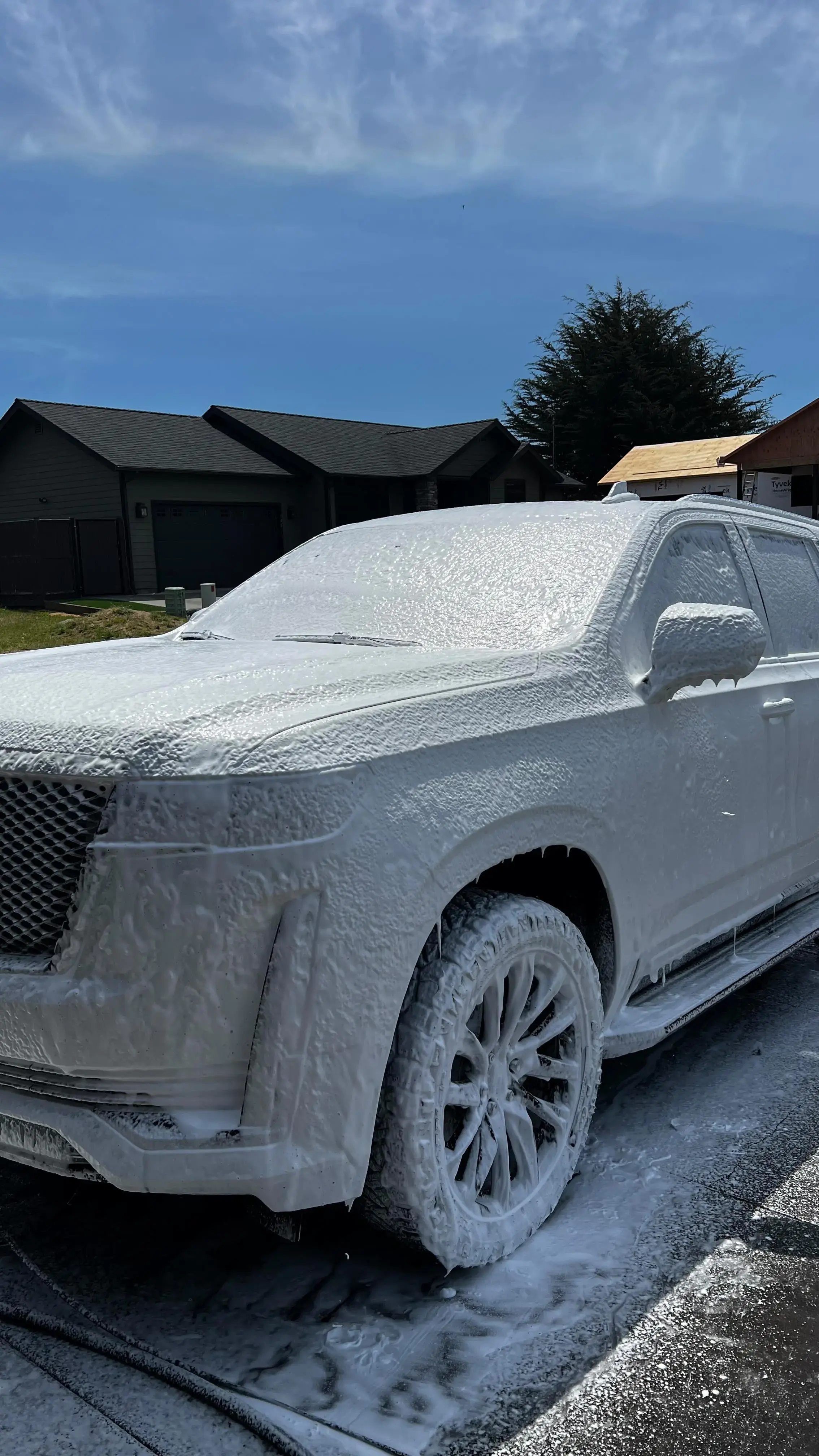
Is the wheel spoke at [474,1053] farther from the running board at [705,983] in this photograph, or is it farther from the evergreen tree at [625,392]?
the evergreen tree at [625,392]

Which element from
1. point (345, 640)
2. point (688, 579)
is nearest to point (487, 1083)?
point (345, 640)

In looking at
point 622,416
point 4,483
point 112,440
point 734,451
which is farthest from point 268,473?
point 622,416

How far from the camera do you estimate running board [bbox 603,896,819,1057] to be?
10.2 feet

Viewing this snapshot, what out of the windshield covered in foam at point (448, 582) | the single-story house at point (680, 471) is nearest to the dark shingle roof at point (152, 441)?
the single-story house at point (680, 471)

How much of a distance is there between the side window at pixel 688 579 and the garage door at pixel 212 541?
24129mm

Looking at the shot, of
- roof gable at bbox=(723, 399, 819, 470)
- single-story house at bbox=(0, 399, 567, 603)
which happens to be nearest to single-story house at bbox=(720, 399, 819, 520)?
roof gable at bbox=(723, 399, 819, 470)

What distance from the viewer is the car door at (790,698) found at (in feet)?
12.3

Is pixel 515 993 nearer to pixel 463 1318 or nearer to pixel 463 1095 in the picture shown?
pixel 463 1095

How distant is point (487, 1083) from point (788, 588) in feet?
7.99

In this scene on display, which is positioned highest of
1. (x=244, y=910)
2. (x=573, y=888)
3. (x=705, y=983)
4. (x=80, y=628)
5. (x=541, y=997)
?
(x=80, y=628)

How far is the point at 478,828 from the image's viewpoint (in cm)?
238

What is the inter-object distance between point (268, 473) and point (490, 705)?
27.8 metres

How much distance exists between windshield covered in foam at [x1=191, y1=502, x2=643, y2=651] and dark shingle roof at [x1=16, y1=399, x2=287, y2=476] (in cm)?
2347

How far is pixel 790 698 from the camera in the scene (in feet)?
12.7
